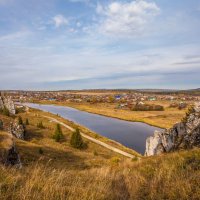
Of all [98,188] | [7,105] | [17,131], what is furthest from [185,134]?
[7,105]

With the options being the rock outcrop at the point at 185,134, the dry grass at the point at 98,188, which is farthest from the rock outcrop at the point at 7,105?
the dry grass at the point at 98,188

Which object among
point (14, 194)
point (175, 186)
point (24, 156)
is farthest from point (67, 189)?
point (24, 156)

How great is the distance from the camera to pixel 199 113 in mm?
15922

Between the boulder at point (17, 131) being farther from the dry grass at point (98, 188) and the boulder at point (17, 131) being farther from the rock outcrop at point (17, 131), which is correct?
the dry grass at point (98, 188)

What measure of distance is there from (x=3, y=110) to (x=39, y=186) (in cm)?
6532

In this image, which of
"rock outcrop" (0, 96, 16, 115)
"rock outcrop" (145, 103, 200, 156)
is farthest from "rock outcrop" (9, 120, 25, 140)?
"rock outcrop" (0, 96, 16, 115)

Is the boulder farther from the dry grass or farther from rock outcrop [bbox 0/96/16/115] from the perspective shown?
the dry grass

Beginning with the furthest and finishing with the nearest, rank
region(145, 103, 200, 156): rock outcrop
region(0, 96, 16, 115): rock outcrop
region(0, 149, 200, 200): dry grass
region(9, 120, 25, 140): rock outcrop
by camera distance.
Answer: region(0, 96, 16, 115): rock outcrop, region(9, 120, 25, 140): rock outcrop, region(145, 103, 200, 156): rock outcrop, region(0, 149, 200, 200): dry grass

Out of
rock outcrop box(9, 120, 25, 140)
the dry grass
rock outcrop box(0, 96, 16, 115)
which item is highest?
the dry grass

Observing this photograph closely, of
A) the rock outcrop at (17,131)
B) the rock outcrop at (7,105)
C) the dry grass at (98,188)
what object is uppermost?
the dry grass at (98,188)

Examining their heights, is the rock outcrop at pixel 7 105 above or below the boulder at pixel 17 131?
above

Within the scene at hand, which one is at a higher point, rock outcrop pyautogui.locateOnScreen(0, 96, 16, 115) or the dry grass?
the dry grass

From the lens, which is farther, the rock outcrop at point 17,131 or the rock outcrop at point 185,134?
the rock outcrop at point 17,131

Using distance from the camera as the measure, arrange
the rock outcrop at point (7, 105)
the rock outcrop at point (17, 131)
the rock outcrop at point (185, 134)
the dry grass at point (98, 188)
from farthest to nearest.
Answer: the rock outcrop at point (7, 105) < the rock outcrop at point (17, 131) < the rock outcrop at point (185, 134) < the dry grass at point (98, 188)
